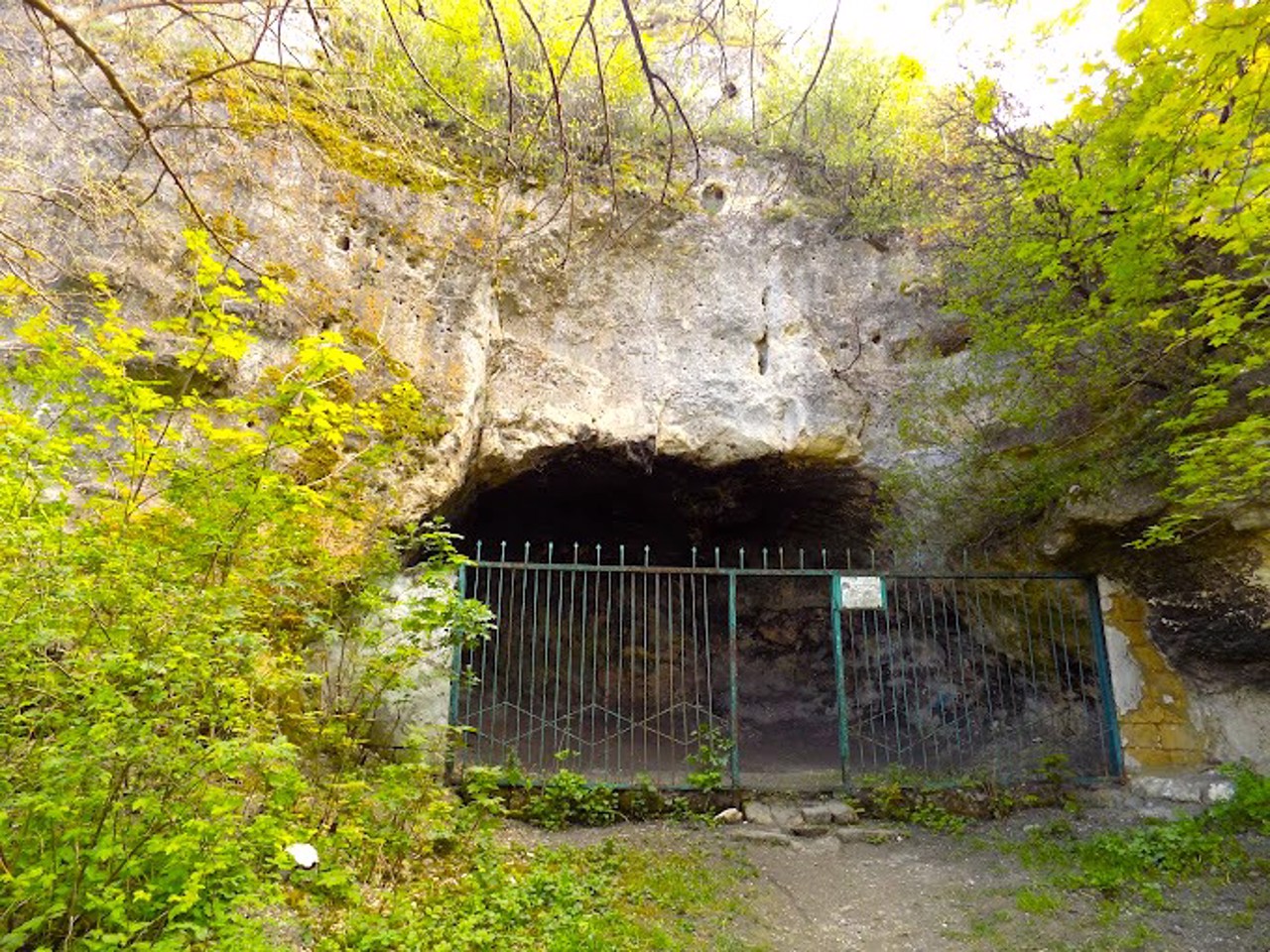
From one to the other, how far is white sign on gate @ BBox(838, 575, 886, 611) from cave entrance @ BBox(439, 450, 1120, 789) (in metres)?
0.02

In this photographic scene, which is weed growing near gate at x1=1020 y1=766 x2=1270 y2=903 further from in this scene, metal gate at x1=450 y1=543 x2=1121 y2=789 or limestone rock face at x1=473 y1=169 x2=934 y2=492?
limestone rock face at x1=473 y1=169 x2=934 y2=492

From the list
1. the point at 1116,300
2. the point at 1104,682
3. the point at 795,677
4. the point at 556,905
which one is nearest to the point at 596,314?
the point at 1116,300

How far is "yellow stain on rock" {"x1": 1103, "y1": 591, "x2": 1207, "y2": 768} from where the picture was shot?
617cm

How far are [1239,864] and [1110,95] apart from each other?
455 cm

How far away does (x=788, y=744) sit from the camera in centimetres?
964

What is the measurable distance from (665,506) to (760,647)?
98.2 inches

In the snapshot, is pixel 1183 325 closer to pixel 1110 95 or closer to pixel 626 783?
pixel 1110 95

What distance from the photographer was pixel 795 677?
10117 mm

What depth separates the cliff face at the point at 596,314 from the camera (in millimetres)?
5797

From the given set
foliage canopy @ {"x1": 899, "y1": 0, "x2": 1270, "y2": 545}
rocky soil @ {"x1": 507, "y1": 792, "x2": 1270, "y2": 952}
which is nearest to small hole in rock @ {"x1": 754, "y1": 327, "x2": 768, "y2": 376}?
foliage canopy @ {"x1": 899, "y1": 0, "x2": 1270, "y2": 545}

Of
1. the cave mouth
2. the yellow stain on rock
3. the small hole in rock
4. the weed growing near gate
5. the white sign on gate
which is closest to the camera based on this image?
the weed growing near gate

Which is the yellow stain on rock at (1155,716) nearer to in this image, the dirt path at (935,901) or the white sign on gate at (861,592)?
the dirt path at (935,901)

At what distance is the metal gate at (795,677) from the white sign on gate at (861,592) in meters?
0.01

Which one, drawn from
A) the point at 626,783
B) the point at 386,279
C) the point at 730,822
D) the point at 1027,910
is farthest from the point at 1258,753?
the point at 386,279
